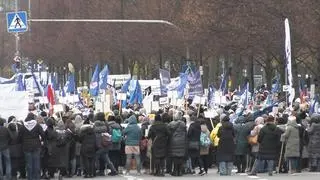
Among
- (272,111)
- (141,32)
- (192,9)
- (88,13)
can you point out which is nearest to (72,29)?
(88,13)

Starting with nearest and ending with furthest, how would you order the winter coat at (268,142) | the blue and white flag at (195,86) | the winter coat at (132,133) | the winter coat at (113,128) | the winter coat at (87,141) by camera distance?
the winter coat at (268,142), the winter coat at (87,141), the winter coat at (132,133), the winter coat at (113,128), the blue and white flag at (195,86)

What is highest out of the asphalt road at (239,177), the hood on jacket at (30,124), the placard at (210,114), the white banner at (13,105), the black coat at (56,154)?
the white banner at (13,105)

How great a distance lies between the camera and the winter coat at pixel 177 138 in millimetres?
23109

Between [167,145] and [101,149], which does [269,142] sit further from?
[101,149]

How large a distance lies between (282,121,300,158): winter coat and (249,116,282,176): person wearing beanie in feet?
0.82

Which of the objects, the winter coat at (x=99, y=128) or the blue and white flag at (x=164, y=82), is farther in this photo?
the blue and white flag at (x=164, y=82)

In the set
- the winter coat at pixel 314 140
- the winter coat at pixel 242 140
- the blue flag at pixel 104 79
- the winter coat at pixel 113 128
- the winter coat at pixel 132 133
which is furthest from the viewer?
the blue flag at pixel 104 79

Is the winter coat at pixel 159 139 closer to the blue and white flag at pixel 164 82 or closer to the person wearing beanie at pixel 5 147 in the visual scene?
the person wearing beanie at pixel 5 147

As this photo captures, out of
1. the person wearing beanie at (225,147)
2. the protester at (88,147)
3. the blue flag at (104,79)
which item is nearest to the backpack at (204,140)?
the person wearing beanie at (225,147)

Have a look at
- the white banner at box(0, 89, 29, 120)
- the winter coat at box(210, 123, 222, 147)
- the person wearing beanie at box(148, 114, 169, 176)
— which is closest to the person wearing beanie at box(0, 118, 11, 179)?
the white banner at box(0, 89, 29, 120)

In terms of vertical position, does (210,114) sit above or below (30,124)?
above

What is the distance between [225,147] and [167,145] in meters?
1.54

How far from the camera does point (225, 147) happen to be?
75.4 ft

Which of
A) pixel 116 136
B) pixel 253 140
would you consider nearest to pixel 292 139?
pixel 253 140
